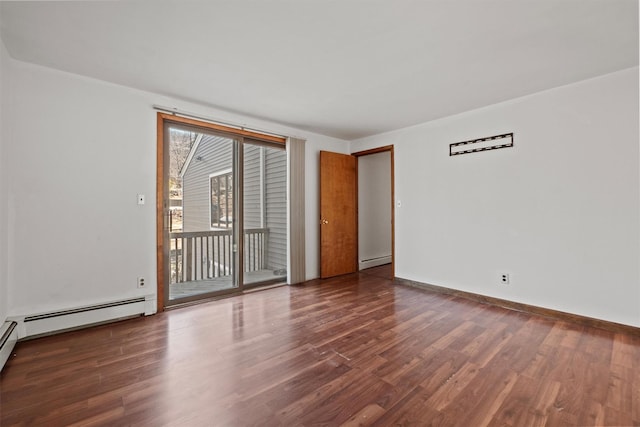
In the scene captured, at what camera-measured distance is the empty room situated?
181cm

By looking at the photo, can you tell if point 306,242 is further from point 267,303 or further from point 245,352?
point 245,352

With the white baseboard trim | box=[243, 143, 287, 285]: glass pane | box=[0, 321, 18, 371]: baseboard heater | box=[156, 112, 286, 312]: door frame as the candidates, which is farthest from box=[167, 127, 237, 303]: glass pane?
the white baseboard trim

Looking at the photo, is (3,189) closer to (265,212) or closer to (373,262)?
(265,212)

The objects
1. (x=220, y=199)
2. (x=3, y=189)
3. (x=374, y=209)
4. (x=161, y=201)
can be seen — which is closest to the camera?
(x=3, y=189)

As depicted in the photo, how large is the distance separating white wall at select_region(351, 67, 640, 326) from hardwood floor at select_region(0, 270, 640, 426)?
18.3 inches

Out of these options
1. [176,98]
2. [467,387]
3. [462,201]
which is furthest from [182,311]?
[462,201]

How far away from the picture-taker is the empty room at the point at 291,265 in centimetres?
181

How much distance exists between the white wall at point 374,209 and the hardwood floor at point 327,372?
2629 mm

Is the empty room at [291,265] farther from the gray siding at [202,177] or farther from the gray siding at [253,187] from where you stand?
the gray siding at [253,187]

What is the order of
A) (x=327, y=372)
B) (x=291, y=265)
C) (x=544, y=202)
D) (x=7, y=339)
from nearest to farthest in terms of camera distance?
(x=327, y=372) < (x=7, y=339) < (x=544, y=202) < (x=291, y=265)

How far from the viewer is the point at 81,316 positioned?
2.75 meters

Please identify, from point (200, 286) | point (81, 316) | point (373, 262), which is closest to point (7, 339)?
point (81, 316)

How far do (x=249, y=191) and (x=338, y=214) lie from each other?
6.42 feet

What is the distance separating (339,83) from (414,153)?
200 cm
